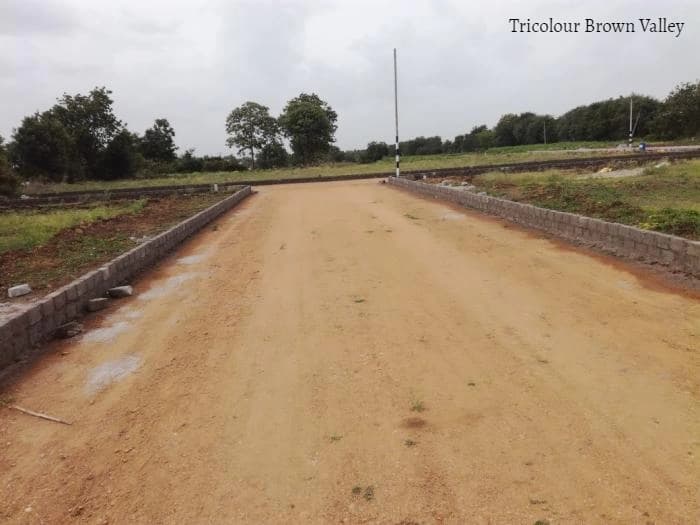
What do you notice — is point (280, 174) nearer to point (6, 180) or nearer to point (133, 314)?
point (6, 180)

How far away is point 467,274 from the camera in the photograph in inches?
269

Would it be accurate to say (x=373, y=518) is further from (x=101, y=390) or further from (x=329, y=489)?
(x=101, y=390)

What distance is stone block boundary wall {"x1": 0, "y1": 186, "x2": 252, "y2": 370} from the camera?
15.3 feet

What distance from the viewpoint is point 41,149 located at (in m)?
34.0

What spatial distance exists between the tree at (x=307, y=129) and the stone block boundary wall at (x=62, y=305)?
155 ft

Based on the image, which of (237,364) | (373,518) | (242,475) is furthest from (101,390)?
(373,518)

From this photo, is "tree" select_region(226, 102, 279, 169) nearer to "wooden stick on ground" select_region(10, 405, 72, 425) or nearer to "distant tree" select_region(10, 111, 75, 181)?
"distant tree" select_region(10, 111, 75, 181)

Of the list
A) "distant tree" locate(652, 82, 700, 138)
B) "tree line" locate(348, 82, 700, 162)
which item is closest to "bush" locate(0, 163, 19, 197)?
"tree line" locate(348, 82, 700, 162)

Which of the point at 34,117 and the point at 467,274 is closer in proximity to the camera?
the point at 467,274

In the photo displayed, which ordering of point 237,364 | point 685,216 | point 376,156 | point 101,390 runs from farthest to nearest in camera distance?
point 376,156, point 685,216, point 237,364, point 101,390

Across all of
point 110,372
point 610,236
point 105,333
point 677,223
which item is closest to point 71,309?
point 105,333

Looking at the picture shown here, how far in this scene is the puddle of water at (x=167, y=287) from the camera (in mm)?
6714

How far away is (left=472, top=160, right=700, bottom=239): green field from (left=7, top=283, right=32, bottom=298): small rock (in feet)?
26.5

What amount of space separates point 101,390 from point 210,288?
289 centimetres
